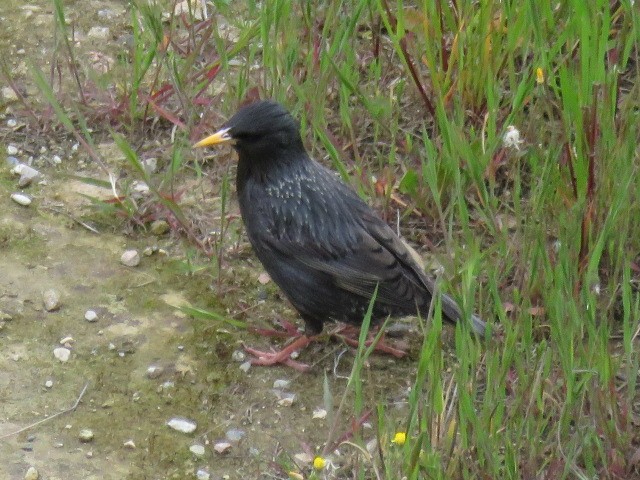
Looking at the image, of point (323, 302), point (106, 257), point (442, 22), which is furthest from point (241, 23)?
point (323, 302)

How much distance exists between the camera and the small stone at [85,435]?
4062 millimetres

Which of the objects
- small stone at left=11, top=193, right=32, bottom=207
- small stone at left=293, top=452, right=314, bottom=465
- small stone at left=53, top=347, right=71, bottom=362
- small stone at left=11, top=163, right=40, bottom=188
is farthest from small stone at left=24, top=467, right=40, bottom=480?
small stone at left=11, top=163, right=40, bottom=188

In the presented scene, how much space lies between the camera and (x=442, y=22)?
526cm

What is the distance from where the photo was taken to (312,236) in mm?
4469

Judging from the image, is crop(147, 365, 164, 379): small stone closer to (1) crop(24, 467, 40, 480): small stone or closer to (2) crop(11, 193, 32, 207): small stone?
(1) crop(24, 467, 40, 480): small stone

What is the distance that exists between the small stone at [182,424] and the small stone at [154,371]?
0.24m

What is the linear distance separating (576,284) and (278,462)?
1.16 metres

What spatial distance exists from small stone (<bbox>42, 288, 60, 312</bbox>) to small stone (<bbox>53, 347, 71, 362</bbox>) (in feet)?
0.75

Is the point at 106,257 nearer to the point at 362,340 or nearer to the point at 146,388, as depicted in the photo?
the point at 146,388

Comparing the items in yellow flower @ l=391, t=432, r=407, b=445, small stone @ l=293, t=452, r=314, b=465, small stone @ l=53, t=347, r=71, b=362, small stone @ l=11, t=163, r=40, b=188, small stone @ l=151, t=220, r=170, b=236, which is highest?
yellow flower @ l=391, t=432, r=407, b=445

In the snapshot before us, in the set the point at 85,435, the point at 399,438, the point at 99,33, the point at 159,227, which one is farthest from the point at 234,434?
the point at 99,33

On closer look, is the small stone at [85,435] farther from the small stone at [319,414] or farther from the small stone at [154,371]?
the small stone at [319,414]

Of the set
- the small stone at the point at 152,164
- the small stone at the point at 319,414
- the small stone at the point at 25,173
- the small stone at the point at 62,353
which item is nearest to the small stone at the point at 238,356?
the small stone at the point at 319,414

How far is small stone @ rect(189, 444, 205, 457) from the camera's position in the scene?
13.3 ft
